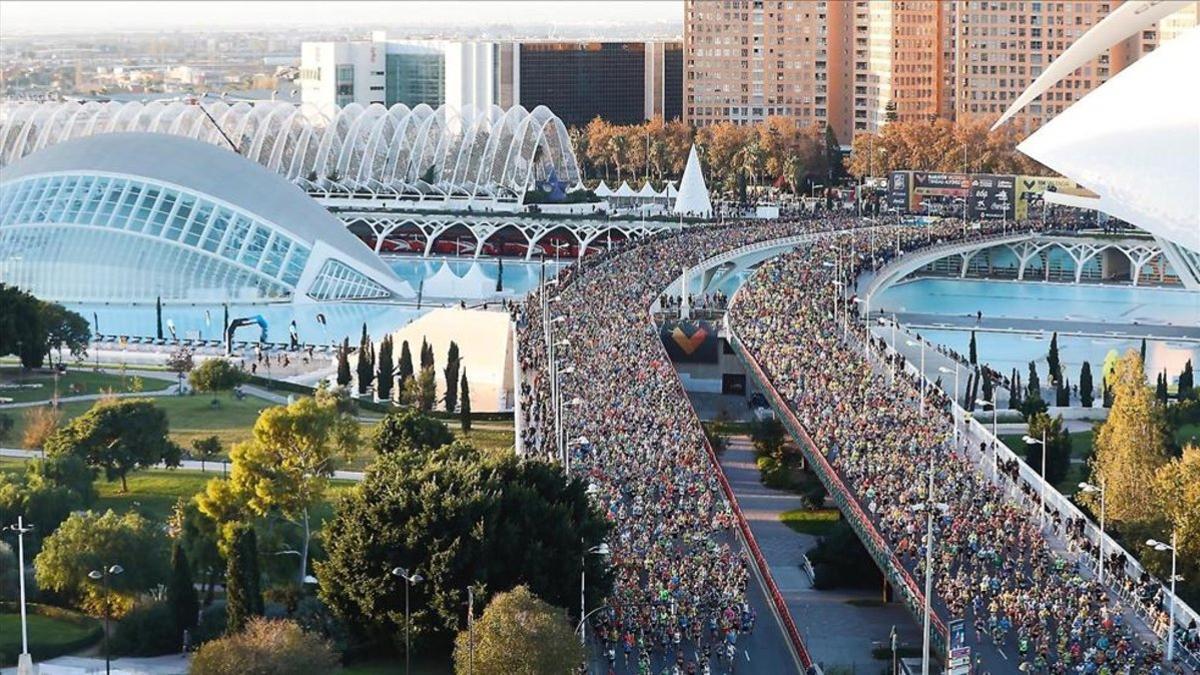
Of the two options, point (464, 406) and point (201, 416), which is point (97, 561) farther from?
point (201, 416)

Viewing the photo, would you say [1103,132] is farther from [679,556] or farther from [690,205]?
[690,205]

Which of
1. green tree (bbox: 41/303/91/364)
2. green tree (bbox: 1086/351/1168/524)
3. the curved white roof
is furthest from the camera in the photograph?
the curved white roof

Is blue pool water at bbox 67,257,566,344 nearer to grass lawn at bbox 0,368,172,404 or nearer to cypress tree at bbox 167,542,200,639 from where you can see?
grass lawn at bbox 0,368,172,404

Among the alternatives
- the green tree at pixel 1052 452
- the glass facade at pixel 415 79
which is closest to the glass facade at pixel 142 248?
the green tree at pixel 1052 452

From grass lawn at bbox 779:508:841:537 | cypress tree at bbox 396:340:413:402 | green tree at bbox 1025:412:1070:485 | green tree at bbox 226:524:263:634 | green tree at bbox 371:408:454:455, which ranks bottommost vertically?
grass lawn at bbox 779:508:841:537

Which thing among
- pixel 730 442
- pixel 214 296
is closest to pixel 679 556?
pixel 730 442

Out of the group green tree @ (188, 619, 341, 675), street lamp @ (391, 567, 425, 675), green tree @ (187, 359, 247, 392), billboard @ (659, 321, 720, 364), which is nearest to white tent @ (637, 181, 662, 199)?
billboard @ (659, 321, 720, 364)
